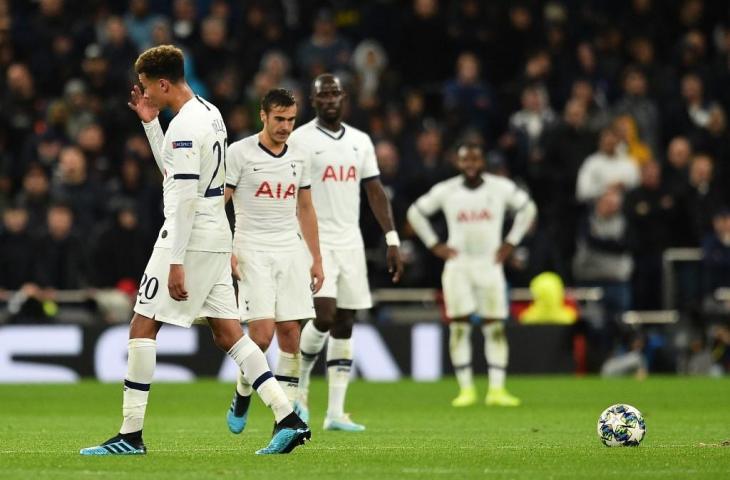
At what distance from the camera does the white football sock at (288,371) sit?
460 inches

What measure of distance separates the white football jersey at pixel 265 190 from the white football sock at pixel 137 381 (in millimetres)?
2030

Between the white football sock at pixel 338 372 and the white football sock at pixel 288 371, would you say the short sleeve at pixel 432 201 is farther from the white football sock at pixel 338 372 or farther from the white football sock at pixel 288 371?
the white football sock at pixel 288 371

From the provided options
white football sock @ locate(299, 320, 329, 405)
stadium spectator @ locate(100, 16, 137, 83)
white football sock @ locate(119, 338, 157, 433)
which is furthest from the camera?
stadium spectator @ locate(100, 16, 137, 83)

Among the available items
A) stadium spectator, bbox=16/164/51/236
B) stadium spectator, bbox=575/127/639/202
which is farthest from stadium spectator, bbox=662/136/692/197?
stadium spectator, bbox=16/164/51/236

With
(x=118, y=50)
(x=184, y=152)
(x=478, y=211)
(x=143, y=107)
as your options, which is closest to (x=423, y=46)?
(x=118, y=50)

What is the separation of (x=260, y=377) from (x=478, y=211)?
7806mm

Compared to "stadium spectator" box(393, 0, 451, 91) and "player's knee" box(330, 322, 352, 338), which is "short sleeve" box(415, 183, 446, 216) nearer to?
"player's knee" box(330, 322, 352, 338)

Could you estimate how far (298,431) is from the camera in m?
9.62

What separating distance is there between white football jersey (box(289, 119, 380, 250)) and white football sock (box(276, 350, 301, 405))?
1.50 metres

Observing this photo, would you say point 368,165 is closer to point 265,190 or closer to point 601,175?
point 265,190

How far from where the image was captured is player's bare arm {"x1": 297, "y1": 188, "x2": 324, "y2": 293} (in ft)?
37.3

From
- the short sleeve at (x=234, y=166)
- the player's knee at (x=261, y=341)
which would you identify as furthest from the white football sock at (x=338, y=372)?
the short sleeve at (x=234, y=166)

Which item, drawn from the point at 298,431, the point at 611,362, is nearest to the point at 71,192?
the point at 611,362

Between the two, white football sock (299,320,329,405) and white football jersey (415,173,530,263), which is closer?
white football sock (299,320,329,405)
